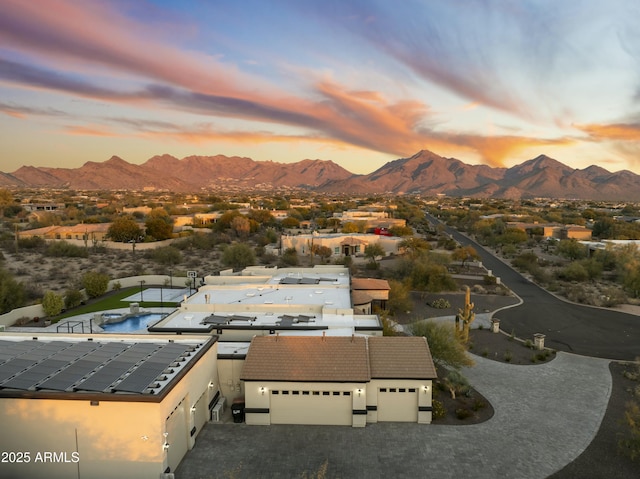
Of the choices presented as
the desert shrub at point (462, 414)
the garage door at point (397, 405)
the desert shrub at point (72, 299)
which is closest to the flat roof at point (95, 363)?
the garage door at point (397, 405)

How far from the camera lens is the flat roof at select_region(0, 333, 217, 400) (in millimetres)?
13742

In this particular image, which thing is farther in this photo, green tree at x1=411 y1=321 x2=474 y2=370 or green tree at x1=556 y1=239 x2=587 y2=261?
green tree at x1=556 y1=239 x2=587 y2=261

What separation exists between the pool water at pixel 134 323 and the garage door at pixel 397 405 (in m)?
19.3

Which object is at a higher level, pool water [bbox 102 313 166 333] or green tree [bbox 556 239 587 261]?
green tree [bbox 556 239 587 261]

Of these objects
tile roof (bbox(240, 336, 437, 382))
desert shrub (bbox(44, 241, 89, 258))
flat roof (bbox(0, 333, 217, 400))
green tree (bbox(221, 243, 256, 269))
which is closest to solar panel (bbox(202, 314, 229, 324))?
flat roof (bbox(0, 333, 217, 400))

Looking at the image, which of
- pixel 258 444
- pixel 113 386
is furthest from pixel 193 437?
pixel 113 386

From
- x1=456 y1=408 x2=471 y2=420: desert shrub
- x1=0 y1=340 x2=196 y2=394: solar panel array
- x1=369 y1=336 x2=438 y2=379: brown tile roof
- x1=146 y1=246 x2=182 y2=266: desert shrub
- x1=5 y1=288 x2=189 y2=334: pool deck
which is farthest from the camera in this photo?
x1=146 y1=246 x2=182 y2=266: desert shrub

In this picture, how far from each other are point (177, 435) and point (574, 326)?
1104 inches

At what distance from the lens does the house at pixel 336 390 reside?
17.2 m

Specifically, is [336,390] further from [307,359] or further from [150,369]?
[150,369]

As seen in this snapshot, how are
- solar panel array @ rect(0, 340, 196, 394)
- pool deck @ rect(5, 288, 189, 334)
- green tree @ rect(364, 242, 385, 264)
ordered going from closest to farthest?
solar panel array @ rect(0, 340, 196, 394) → pool deck @ rect(5, 288, 189, 334) → green tree @ rect(364, 242, 385, 264)

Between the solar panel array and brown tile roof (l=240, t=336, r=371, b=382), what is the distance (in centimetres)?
284

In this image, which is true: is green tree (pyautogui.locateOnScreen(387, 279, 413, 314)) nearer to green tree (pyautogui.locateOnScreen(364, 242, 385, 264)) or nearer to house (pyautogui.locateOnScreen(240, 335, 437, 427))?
house (pyautogui.locateOnScreen(240, 335, 437, 427))

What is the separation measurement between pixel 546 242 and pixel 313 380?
67.4 meters
